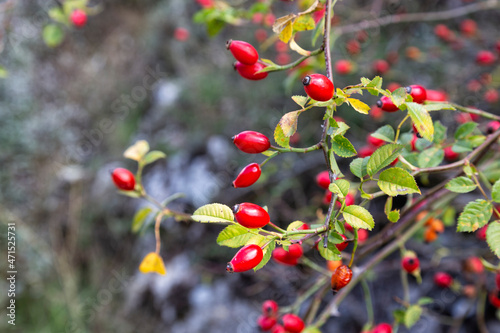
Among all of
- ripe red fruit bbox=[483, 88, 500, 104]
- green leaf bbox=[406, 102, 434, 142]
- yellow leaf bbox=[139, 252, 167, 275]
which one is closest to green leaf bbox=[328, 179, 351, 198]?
green leaf bbox=[406, 102, 434, 142]

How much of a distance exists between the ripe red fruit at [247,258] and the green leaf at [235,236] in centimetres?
3

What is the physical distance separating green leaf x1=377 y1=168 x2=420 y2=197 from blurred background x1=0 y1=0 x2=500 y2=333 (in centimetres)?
74

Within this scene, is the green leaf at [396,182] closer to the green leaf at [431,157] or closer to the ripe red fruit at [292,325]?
the green leaf at [431,157]

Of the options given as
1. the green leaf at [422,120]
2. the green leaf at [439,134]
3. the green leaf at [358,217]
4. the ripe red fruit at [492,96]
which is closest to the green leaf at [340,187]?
the green leaf at [358,217]

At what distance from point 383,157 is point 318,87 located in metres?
0.14

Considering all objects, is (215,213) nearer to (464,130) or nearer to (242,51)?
(242,51)

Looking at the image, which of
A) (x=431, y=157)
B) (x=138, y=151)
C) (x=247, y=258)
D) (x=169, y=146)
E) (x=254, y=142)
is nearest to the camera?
(x=247, y=258)

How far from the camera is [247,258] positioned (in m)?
0.47

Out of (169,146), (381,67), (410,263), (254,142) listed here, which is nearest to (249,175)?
(254,142)

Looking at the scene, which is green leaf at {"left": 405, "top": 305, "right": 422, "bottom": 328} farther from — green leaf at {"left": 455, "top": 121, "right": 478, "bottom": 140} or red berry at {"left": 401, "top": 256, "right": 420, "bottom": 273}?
green leaf at {"left": 455, "top": 121, "right": 478, "bottom": 140}

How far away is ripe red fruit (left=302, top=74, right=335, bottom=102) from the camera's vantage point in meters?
0.47

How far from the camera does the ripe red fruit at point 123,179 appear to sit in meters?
0.82

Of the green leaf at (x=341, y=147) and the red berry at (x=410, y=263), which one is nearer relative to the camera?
the green leaf at (x=341, y=147)

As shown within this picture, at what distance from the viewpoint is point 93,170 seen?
3.46 m
